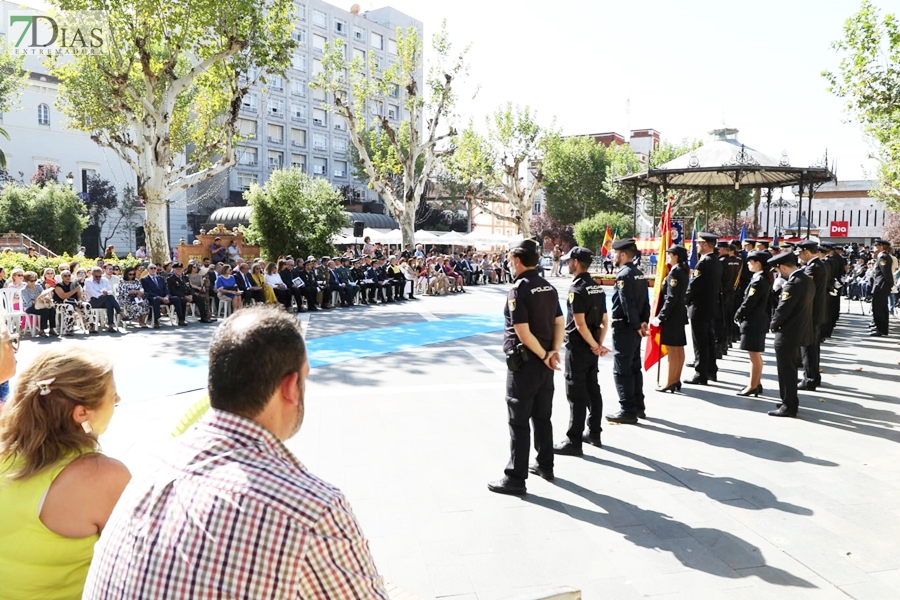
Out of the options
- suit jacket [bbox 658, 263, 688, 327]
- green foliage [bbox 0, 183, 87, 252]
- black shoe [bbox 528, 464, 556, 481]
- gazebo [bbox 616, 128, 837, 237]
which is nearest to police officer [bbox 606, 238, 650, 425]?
suit jacket [bbox 658, 263, 688, 327]

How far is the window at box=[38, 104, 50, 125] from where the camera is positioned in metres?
45.4

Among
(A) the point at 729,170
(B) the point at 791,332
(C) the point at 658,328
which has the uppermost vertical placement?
(A) the point at 729,170

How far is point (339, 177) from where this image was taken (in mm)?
62844

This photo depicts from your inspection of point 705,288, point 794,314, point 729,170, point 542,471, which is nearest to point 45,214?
point 729,170

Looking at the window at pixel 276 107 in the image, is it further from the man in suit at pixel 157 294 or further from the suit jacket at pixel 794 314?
the suit jacket at pixel 794 314

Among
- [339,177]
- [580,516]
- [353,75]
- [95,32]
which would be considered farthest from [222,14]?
[339,177]

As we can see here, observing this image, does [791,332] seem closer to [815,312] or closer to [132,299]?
[815,312]

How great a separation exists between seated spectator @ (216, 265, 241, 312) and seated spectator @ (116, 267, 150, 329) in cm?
190

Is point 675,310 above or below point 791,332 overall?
above

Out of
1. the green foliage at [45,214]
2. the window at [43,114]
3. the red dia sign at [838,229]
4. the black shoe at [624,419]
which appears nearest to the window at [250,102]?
the window at [43,114]

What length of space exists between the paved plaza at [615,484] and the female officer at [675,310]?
597 millimetres

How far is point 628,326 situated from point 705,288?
2.44m

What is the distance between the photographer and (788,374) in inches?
281

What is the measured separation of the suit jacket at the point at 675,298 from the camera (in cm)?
795
